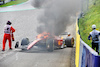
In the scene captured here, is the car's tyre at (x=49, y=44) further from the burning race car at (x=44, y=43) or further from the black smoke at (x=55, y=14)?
the black smoke at (x=55, y=14)

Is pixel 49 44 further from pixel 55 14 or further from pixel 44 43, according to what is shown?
pixel 55 14

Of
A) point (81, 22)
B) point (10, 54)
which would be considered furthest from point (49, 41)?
point (81, 22)

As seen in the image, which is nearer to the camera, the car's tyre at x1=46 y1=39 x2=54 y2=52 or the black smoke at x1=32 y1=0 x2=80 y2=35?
the car's tyre at x1=46 y1=39 x2=54 y2=52

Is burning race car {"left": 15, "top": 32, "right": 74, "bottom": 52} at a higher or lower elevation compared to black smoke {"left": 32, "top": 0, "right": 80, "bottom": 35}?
lower

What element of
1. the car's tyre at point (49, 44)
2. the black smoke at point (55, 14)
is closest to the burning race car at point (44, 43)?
the car's tyre at point (49, 44)

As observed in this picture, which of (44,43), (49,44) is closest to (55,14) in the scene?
(44,43)

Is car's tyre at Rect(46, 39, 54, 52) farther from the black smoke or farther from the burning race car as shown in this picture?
the black smoke

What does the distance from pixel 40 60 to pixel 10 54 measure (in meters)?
1.98

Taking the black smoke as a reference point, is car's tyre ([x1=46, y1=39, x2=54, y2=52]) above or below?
below

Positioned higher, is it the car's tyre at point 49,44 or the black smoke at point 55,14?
the black smoke at point 55,14

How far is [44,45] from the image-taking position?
11.4m

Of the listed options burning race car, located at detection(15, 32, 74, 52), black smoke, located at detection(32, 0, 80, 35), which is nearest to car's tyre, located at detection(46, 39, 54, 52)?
burning race car, located at detection(15, 32, 74, 52)

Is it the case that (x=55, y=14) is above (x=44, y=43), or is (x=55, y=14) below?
above

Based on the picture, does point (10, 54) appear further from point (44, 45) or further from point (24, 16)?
point (24, 16)
